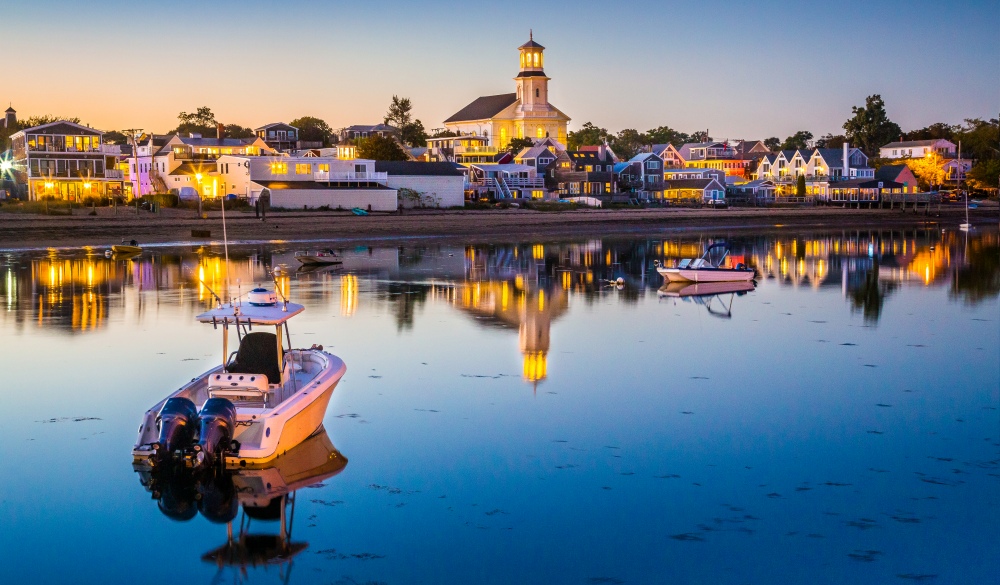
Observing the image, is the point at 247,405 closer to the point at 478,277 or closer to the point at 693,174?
the point at 478,277

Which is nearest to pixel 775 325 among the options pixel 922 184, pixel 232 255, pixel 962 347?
pixel 962 347

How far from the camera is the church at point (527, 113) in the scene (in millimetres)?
159000

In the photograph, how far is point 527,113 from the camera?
15912cm

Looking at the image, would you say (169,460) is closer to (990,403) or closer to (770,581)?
(770,581)

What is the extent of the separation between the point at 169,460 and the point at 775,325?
22.1 m

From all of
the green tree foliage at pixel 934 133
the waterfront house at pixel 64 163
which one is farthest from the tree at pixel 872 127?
the waterfront house at pixel 64 163

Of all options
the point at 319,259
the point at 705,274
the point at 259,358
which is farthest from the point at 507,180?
the point at 259,358

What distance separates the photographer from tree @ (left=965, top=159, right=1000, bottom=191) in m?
134

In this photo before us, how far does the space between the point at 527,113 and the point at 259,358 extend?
144147 millimetres

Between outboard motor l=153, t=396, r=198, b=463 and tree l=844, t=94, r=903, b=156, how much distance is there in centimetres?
17203

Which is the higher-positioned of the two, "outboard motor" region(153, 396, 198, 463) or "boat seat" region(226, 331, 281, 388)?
"boat seat" region(226, 331, 281, 388)

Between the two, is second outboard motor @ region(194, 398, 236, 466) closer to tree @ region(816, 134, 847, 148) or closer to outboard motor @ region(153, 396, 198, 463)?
outboard motor @ region(153, 396, 198, 463)

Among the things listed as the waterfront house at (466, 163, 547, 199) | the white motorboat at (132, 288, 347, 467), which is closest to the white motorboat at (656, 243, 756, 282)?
the white motorboat at (132, 288, 347, 467)

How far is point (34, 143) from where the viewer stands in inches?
3553
